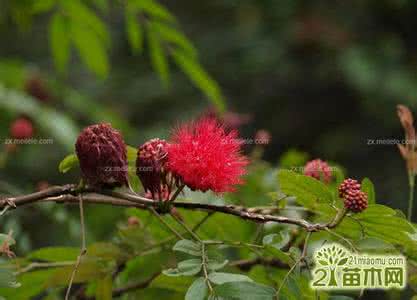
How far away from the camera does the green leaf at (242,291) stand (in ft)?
3.28

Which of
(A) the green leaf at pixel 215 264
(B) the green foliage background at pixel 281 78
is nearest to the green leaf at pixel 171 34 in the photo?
(A) the green leaf at pixel 215 264

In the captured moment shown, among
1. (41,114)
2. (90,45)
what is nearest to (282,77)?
(41,114)

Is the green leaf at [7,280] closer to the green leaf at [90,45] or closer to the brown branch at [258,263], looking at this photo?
the brown branch at [258,263]

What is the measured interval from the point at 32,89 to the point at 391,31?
3.08 meters

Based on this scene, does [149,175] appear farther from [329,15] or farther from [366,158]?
[329,15]

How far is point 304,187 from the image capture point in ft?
A: 3.59

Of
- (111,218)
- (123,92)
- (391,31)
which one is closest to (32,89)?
(111,218)

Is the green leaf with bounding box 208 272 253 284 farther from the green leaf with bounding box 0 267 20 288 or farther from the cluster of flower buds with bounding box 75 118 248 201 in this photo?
the green leaf with bounding box 0 267 20 288

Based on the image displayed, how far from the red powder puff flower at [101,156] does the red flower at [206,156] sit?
0.07 meters

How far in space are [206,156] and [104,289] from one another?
310 mm

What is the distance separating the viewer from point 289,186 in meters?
1.09

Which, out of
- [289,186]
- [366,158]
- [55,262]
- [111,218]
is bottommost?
[366,158]

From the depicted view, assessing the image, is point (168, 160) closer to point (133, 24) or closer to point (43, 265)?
point (43, 265)

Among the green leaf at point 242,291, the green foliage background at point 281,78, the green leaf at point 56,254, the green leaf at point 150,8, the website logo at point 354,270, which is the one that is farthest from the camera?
the green foliage background at point 281,78
